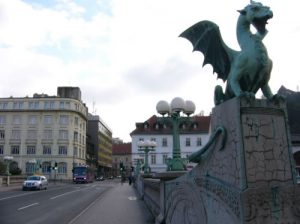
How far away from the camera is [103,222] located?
11.7 m

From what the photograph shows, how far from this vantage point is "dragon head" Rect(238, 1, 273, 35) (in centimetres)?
509

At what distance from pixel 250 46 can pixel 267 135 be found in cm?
141

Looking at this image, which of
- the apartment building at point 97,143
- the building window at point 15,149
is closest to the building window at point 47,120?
the building window at point 15,149

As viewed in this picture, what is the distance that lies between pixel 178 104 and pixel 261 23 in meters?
8.51

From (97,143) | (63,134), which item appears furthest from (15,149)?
(97,143)

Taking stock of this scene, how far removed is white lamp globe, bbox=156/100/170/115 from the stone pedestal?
909cm

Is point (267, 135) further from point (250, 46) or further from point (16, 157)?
point (16, 157)

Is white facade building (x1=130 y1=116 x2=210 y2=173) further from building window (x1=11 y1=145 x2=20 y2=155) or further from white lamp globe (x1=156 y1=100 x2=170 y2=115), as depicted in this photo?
white lamp globe (x1=156 y1=100 x2=170 y2=115)

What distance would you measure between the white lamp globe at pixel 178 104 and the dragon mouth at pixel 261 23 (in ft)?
27.5

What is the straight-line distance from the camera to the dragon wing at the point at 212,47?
20.0 ft

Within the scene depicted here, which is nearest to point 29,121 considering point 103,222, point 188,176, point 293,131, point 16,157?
point 16,157

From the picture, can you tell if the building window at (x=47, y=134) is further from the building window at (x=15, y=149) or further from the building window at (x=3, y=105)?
the building window at (x=3, y=105)

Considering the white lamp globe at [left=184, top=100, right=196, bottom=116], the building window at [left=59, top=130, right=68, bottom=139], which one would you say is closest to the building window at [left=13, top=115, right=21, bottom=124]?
the building window at [left=59, top=130, right=68, bottom=139]

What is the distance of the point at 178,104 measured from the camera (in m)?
13.7
